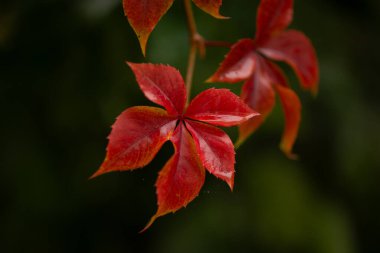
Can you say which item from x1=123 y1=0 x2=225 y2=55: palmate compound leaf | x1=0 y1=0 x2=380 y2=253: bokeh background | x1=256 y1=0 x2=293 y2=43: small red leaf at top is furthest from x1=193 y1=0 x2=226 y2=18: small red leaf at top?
x1=0 y1=0 x2=380 y2=253: bokeh background

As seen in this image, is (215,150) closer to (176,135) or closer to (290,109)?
(176,135)

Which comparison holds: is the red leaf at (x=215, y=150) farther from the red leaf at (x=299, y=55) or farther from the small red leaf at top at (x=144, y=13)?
the red leaf at (x=299, y=55)

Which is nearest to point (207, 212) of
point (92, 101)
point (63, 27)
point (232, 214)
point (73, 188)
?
point (232, 214)

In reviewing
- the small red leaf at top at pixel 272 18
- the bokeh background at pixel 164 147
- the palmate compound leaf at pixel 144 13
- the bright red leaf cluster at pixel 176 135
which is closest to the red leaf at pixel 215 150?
the bright red leaf cluster at pixel 176 135

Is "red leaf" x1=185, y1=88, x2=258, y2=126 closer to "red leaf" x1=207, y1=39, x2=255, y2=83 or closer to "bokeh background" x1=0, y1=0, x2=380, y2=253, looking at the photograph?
"red leaf" x1=207, y1=39, x2=255, y2=83

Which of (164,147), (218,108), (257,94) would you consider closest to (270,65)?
(257,94)
